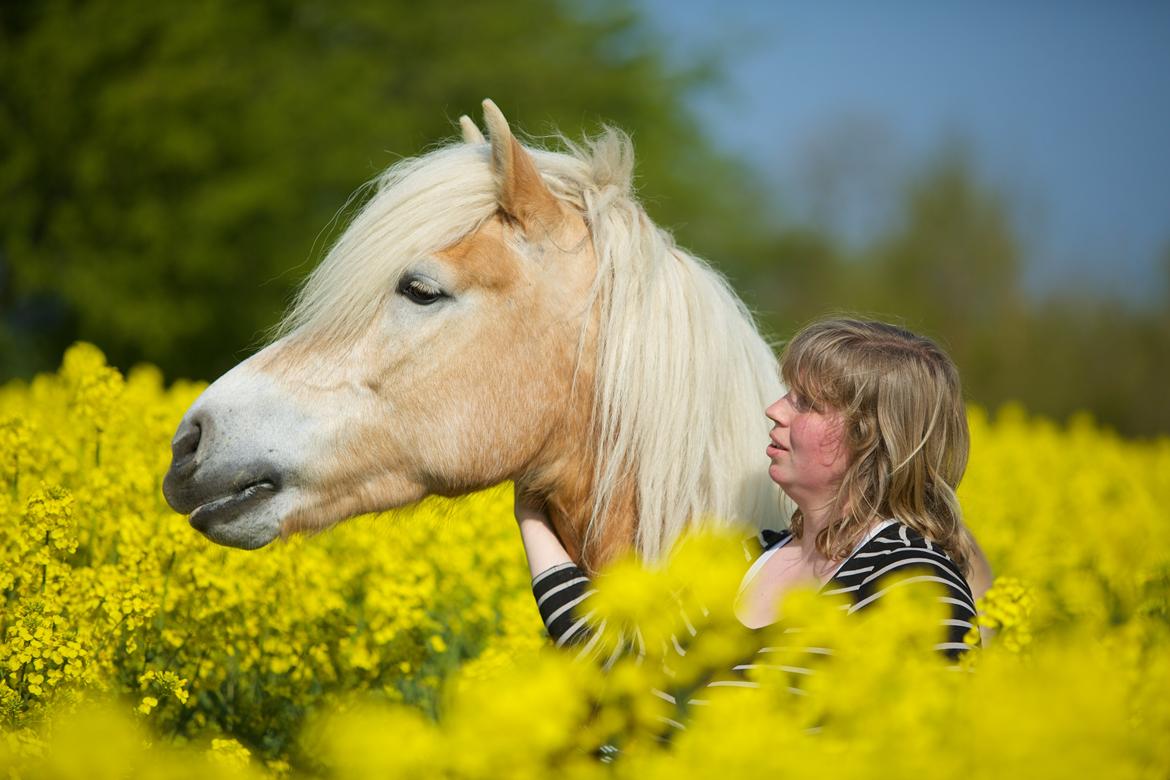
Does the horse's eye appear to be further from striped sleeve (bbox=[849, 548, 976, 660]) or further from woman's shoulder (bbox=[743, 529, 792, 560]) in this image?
striped sleeve (bbox=[849, 548, 976, 660])

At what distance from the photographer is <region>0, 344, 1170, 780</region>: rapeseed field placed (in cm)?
146

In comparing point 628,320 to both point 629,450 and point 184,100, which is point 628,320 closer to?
point 629,450

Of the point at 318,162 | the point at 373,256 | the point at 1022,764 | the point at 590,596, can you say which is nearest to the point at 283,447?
the point at 373,256

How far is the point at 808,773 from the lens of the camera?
1.38m

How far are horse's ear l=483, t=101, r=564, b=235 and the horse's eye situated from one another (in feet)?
0.82

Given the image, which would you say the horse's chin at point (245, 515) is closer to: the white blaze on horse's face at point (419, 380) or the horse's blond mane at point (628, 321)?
the white blaze on horse's face at point (419, 380)

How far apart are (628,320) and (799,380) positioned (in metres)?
0.41

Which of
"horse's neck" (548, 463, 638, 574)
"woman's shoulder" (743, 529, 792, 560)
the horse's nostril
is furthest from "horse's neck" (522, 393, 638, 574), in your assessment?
the horse's nostril

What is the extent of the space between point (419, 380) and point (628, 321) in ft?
1.62

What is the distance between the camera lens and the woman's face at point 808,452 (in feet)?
7.75

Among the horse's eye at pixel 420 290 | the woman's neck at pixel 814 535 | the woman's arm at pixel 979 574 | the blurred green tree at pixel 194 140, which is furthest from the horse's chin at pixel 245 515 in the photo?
the blurred green tree at pixel 194 140

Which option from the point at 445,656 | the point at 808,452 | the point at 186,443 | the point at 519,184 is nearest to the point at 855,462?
the point at 808,452

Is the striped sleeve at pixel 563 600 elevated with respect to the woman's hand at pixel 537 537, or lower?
lower

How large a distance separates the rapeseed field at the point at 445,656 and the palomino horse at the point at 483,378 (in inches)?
8.5
